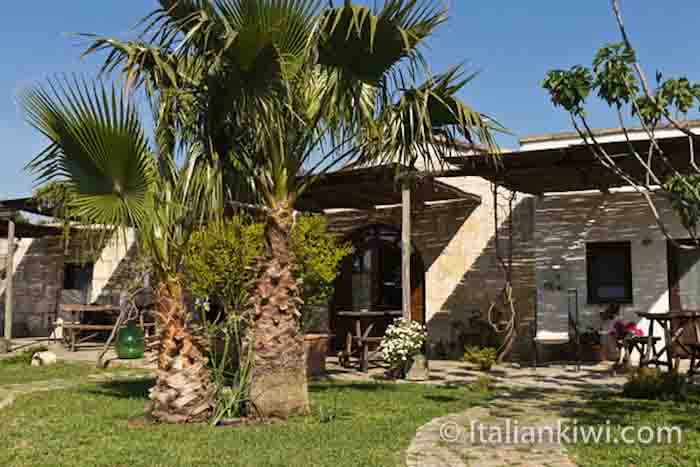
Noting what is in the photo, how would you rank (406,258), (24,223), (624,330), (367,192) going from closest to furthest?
(406,258)
(624,330)
(367,192)
(24,223)

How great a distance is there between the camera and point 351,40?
6.01 metres

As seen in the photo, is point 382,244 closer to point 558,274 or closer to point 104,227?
point 558,274

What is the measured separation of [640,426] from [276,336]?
126 inches

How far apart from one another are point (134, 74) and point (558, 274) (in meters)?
8.37

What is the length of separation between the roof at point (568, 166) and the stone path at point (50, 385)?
18.9ft

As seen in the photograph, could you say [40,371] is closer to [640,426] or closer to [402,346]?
[402,346]

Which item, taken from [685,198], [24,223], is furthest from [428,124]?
[24,223]

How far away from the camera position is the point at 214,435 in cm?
564

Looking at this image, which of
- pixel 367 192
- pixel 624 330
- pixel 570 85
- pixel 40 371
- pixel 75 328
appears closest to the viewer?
pixel 570 85

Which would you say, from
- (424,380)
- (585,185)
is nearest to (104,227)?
(424,380)

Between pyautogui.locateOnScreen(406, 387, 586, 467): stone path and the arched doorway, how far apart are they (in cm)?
607

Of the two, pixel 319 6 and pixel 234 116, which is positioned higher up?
pixel 319 6

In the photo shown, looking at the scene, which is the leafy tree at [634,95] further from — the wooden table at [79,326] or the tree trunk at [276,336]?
the wooden table at [79,326]

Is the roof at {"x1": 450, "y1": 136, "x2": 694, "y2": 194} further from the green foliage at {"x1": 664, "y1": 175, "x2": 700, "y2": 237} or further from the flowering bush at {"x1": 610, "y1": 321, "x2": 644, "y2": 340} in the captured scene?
the green foliage at {"x1": 664, "y1": 175, "x2": 700, "y2": 237}
